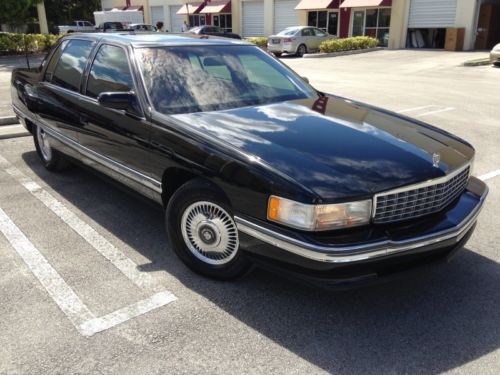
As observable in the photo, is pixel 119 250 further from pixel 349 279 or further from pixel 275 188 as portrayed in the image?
pixel 349 279

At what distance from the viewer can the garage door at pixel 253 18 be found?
111 ft

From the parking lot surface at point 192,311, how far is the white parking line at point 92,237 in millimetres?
14

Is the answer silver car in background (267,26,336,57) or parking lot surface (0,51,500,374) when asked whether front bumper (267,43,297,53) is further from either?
parking lot surface (0,51,500,374)

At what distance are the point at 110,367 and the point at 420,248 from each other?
6.14 ft

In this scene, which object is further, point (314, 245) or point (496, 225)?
point (496, 225)

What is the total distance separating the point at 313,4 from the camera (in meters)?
29.1

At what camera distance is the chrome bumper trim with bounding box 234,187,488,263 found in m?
2.56

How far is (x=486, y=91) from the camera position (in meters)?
12.1

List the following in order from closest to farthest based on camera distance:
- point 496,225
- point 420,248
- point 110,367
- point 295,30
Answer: point 110,367, point 420,248, point 496,225, point 295,30

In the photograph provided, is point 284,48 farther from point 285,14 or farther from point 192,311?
point 192,311

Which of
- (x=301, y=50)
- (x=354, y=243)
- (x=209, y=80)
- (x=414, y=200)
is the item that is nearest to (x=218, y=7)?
(x=301, y=50)

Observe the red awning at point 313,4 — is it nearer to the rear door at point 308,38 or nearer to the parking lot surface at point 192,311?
the rear door at point 308,38

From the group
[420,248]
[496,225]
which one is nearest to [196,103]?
[420,248]

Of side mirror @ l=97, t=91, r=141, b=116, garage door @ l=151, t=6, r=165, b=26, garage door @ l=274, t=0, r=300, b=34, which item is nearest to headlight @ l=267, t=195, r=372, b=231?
side mirror @ l=97, t=91, r=141, b=116
